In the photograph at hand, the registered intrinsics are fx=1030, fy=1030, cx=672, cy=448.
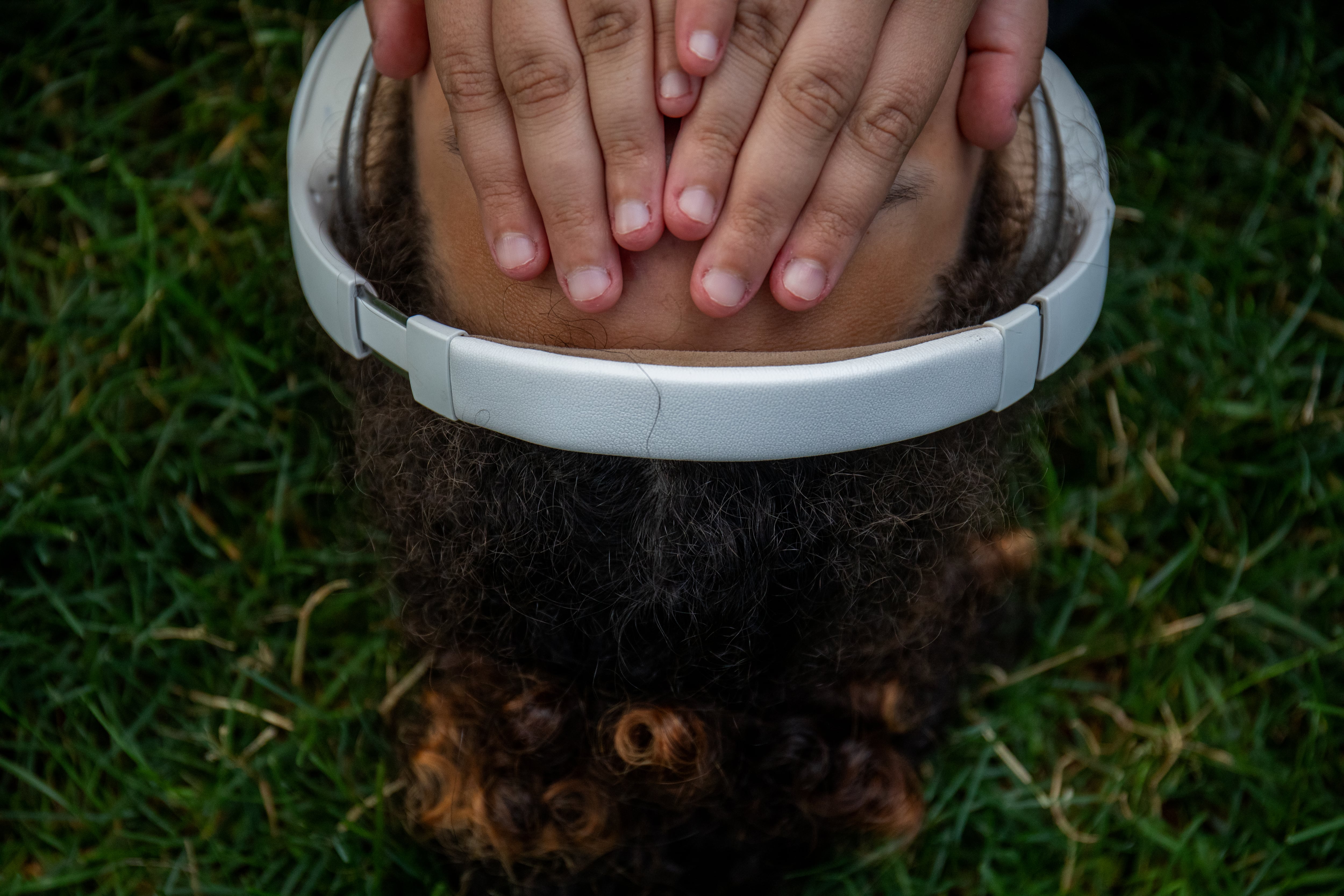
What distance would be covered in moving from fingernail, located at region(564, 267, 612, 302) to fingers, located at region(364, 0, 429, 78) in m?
0.36

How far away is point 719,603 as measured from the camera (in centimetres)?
117

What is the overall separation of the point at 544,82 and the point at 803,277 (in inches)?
12.3

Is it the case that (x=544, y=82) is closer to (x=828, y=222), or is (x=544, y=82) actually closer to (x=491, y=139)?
(x=491, y=139)

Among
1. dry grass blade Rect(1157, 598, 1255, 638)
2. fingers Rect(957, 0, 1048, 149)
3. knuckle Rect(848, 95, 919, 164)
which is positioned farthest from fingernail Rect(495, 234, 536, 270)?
dry grass blade Rect(1157, 598, 1255, 638)

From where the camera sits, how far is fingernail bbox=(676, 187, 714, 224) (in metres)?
0.98

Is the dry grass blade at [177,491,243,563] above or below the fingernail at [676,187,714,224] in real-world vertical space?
below

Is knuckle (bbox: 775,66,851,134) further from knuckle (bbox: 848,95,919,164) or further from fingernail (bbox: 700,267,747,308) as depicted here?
fingernail (bbox: 700,267,747,308)

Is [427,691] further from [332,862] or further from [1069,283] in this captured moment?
[1069,283]

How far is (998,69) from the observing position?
1141 millimetres

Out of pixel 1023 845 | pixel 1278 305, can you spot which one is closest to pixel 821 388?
pixel 1023 845

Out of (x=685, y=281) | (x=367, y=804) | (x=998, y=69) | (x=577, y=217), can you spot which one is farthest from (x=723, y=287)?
(x=367, y=804)

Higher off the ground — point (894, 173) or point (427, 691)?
point (894, 173)

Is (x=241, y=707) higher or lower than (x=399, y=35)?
lower

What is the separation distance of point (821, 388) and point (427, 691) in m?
0.89
